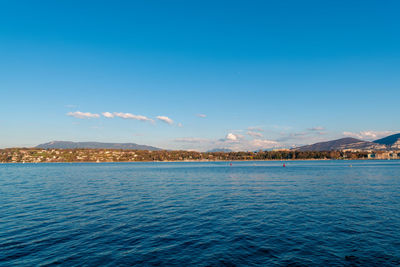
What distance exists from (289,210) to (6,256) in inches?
1349

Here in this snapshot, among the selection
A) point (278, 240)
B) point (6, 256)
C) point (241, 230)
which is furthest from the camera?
point (241, 230)

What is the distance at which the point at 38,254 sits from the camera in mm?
18766

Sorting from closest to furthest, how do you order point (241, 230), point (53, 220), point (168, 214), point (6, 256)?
point (6, 256) < point (241, 230) < point (53, 220) < point (168, 214)

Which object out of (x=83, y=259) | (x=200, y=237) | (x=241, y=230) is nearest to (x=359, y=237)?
(x=241, y=230)

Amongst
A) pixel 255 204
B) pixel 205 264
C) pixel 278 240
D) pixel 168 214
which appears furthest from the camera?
pixel 255 204

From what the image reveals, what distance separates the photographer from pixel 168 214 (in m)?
32.4

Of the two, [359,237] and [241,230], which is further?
[241,230]

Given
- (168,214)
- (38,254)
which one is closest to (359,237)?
(168,214)

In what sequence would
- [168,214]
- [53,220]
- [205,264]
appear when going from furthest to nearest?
[168,214], [53,220], [205,264]

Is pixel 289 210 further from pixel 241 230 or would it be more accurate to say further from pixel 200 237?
pixel 200 237

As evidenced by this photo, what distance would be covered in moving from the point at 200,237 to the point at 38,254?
48.1 ft

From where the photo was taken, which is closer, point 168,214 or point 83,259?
point 83,259

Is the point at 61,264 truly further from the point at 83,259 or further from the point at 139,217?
the point at 139,217

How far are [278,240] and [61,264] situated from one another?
762 inches
